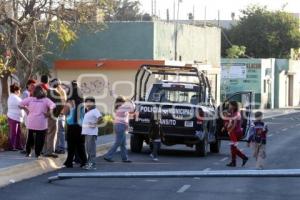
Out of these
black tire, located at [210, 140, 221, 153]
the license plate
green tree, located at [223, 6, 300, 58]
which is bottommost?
black tire, located at [210, 140, 221, 153]

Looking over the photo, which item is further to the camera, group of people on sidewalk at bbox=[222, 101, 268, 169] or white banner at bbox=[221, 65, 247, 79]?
white banner at bbox=[221, 65, 247, 79]

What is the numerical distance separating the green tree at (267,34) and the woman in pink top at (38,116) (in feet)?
230

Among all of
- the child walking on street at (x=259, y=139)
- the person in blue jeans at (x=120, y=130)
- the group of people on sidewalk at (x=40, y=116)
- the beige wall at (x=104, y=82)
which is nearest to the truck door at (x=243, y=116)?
the child walking on street at (x=259, y=139)

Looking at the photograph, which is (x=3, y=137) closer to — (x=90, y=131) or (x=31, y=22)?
(x=90, y=131)

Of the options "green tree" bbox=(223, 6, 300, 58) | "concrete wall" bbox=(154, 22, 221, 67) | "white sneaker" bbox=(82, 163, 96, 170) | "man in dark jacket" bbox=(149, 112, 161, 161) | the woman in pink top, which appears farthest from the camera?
"green tree" bbox=(223, 6, 300, 58)

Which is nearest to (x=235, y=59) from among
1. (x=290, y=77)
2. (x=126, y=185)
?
(x=290, y=77)

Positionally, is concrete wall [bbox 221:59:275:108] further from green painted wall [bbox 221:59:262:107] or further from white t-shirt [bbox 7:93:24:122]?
white t-shirt [bbox 7:93:24:122]

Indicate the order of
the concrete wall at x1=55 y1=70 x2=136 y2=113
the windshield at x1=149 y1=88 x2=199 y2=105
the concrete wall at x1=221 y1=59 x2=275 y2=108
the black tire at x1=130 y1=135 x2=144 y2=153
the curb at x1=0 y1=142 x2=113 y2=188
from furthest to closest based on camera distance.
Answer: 1. the concrete wall at x1=221 y1=59 x2=275 y2=108
2. the concrete wall at x1=55 y1=70 x2=136 y2=113
3. the windshield at x1=149 y1=88 x2=199 y2=105
4. the black tire at x1=130 y1=135 x2=144 y2=153
5. the curb at x1=0 y1=142 x2=113 y2=188

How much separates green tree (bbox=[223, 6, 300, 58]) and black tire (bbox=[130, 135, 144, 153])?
214ft

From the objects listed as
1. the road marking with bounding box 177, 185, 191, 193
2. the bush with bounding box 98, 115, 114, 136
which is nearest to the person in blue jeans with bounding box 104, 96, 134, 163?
the road marking with bounding box 177, 185, 191, 193

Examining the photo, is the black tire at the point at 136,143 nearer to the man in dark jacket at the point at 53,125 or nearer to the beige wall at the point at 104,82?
the man in dark jacket at the point at 53,125

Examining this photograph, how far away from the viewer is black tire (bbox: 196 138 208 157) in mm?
21023

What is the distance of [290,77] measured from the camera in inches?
3292

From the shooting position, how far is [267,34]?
3354 inches
